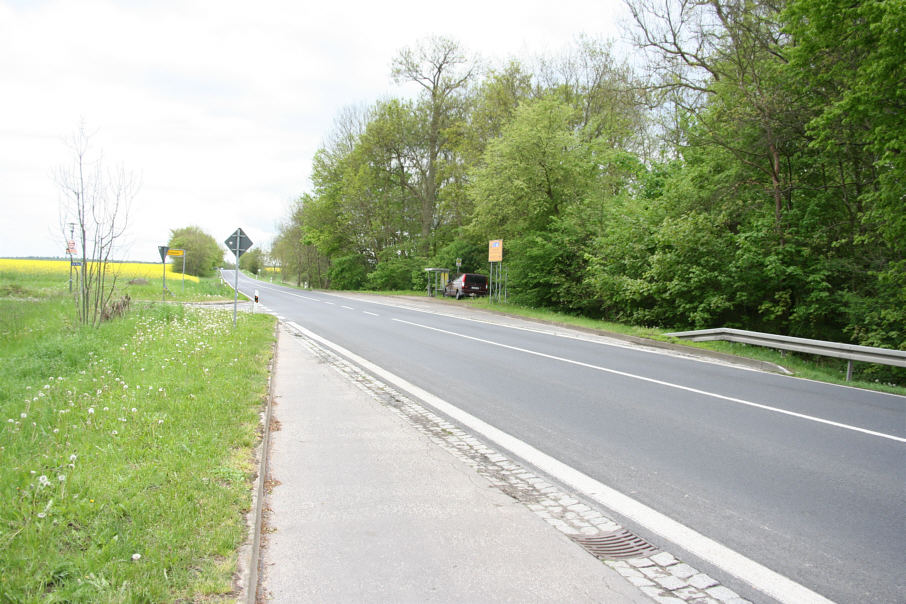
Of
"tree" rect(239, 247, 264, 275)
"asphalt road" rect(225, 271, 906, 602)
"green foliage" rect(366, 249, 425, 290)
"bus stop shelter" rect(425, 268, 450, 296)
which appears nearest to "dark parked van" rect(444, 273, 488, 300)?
"bus stop shelter" rect(425, 268, 450, 296)

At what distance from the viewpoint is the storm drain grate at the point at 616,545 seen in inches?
127

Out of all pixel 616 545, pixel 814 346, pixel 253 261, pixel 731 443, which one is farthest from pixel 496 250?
pixel 253 261

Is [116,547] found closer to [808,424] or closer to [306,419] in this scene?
[306,419]

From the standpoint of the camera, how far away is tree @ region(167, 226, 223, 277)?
93812 mm

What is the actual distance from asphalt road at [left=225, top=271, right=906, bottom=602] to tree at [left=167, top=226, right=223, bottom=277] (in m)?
87.9

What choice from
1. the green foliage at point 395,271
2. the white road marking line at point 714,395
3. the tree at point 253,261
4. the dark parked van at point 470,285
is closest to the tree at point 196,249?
the tree at point 253,261

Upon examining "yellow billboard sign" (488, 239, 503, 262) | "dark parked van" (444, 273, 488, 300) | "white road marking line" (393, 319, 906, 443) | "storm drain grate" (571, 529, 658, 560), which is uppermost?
"yellow billboard sign" (488, 239, 503, 262)

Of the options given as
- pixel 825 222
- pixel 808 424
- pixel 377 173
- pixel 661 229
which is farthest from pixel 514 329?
pixel 377 173

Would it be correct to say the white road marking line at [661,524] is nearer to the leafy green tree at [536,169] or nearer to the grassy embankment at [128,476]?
the grassy embankment at [128,476]

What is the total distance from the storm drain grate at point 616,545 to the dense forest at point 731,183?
1158 centimetres

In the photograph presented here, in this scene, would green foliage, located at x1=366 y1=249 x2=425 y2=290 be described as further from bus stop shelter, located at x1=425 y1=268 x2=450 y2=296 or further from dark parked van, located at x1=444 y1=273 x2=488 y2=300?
dark parked van, located at x1=444 y1=273 x2=488 y2=300

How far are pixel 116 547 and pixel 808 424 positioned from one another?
268 inches

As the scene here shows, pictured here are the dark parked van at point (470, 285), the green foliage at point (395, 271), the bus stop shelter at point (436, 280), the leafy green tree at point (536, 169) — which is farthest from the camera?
the green foliage at point (395, 271)

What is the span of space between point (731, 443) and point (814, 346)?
7.21m
